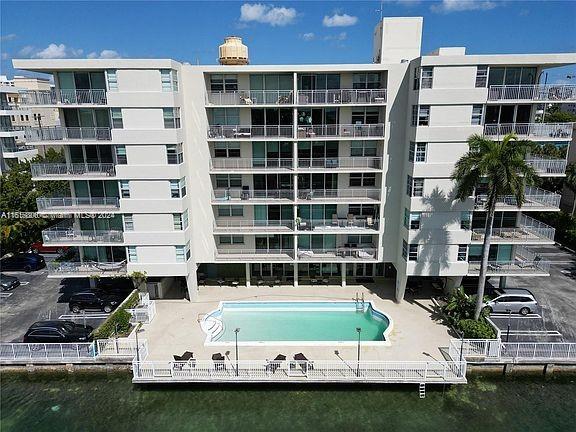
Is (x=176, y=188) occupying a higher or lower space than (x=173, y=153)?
lower

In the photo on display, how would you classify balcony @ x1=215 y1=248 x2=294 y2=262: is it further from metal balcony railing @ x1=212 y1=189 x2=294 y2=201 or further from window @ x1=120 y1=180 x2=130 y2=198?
window @ x1=120 y1=180 x2=130 y2=198

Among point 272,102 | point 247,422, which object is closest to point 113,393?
point 247,422

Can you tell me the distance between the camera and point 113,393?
22562mm

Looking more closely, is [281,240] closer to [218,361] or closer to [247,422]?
[218,361]

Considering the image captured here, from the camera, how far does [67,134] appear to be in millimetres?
28547

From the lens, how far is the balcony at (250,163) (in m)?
31.5

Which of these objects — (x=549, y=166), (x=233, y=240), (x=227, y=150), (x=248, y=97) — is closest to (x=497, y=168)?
(x=549, y=166)

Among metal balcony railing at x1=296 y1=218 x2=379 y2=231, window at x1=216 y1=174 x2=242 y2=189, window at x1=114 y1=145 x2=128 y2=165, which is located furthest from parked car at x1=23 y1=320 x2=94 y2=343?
metal balcony railing at x1=296 y1=218 x2=379 y2=231

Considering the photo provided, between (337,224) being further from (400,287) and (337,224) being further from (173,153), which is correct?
(173,153)

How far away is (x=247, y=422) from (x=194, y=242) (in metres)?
15.6

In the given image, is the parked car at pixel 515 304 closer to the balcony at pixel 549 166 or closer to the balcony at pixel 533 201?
the balcony at pixel 533 201

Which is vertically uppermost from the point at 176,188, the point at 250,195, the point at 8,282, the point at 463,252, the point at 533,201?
the point at 176,188

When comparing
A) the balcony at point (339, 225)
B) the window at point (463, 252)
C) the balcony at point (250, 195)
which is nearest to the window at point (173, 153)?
the balcony at point (250, 195)

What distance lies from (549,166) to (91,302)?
35636 millimetres
